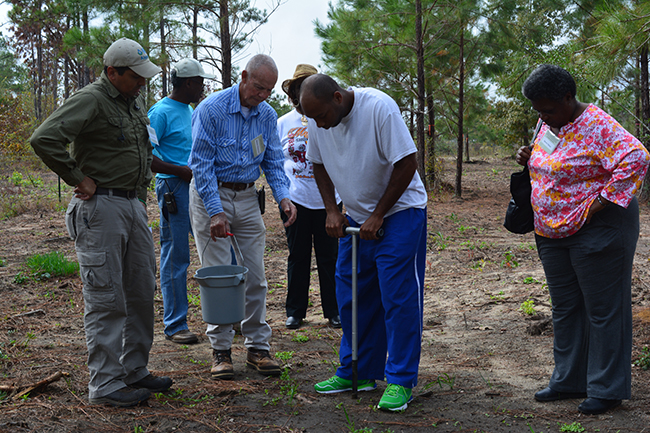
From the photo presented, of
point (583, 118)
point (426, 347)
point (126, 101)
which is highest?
point (126, 101)

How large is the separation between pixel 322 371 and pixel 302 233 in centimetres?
142

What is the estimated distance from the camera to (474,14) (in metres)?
13.2

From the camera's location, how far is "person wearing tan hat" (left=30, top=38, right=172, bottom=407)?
9.50 feet

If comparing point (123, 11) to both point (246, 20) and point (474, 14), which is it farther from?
point (474, 14)

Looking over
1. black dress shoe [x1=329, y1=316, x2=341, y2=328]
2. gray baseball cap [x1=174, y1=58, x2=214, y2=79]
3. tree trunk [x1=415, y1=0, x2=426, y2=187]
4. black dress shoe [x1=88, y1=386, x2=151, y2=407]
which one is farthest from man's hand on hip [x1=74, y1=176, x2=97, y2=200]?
tree trunk [x1=415, y1=0, x2=426, y2=187]

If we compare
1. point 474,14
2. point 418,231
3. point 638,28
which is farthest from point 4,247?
point 474,14

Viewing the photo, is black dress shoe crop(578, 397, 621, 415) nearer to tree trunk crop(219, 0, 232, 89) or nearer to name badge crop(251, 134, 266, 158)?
name badge crop(251, 134, 266, 158)

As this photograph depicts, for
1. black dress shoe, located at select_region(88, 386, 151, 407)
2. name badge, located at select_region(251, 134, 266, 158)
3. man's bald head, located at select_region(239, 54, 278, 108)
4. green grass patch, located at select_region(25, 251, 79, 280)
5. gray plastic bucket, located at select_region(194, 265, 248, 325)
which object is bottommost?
black dress shoe, located at select_region(88, 386, 151, 407)

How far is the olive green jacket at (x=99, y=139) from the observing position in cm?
277

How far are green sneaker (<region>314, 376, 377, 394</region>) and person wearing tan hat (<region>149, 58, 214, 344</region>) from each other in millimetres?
1462

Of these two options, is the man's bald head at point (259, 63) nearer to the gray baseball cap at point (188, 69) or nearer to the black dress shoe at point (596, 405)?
the gray baseball cap at point (188, 69)

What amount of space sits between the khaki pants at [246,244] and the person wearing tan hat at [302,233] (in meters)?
1.01

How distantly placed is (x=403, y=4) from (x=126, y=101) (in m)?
11.7

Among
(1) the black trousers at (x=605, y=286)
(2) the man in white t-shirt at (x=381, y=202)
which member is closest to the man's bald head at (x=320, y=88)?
(2) the man in white t-shirt at (x=381, y=202)
